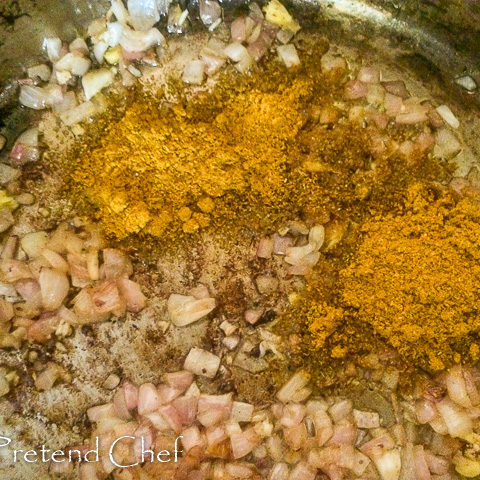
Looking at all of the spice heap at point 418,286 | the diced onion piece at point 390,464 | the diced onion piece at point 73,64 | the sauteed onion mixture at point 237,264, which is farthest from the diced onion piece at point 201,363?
the diced onion piece at point 73,64

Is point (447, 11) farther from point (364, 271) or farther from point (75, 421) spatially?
point (75, 421)

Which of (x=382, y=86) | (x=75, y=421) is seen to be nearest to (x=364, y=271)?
(x=382, y=86)

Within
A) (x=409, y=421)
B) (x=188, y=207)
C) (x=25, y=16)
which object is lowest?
(x=409, y=421)

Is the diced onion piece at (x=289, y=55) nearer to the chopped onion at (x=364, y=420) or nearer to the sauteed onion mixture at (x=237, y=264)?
the sauteed onion mixture at (x=237, y=264)

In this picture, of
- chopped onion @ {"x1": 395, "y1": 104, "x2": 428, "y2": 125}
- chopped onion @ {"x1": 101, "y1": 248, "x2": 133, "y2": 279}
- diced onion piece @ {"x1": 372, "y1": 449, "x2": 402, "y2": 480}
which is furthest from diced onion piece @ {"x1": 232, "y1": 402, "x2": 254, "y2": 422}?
chopped onion @ {"x1": 395, "y1": 104, "x2": 428, "y2": 125}

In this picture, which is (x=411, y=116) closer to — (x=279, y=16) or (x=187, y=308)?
(x=279, y=16)

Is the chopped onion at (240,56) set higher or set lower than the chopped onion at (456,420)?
higher

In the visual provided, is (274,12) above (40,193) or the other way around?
above
